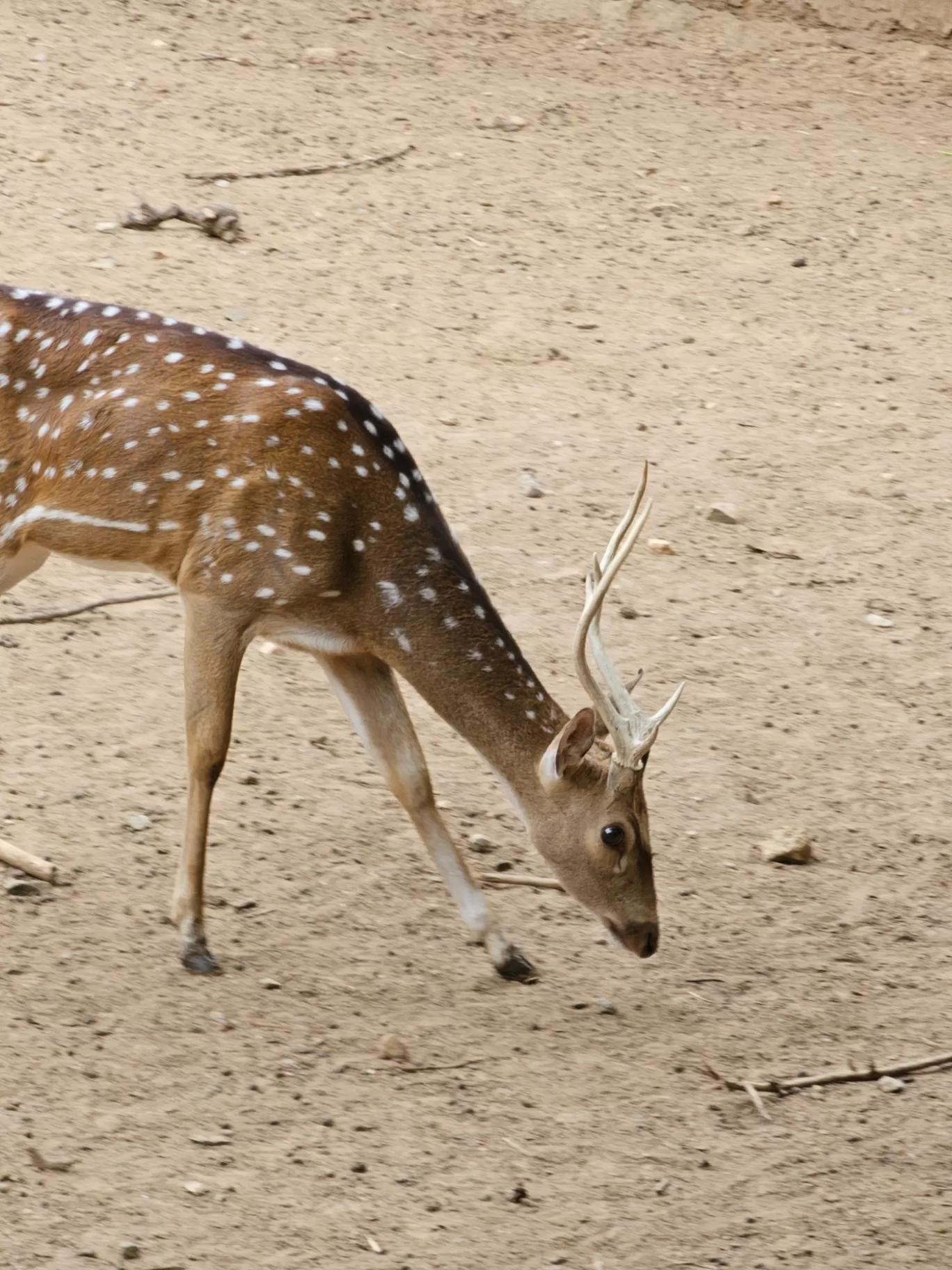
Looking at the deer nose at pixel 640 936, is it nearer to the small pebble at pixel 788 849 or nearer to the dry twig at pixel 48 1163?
the small pebble at pixel 788 849

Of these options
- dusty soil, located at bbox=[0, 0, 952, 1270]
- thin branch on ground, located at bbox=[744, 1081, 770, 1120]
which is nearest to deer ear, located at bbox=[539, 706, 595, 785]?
dusty soil, located at bbox=[0, 0, 952, 1270]

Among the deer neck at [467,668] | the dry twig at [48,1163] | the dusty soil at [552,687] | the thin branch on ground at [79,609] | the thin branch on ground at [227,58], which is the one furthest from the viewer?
the thin branch on ground at [227,58]

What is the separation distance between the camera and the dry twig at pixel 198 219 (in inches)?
339

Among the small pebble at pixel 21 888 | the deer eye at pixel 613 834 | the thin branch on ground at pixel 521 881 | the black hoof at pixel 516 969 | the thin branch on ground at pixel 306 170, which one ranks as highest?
the deer eye at pixel 613 834

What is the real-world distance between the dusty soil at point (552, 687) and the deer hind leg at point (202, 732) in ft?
0.43

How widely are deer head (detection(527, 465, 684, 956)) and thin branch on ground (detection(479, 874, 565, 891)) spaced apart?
0.49 metres

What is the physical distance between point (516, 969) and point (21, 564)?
1.75 m

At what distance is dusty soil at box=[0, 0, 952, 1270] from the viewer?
4.09 m

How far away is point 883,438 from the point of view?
26.5ft

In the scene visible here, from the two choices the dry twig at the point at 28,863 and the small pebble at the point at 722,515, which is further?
the small pebble at the point at 722,515

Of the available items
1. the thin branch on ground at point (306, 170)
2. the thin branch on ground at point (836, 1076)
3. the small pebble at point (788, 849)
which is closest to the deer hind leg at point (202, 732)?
the thin branch on ground at point (836, 1076)

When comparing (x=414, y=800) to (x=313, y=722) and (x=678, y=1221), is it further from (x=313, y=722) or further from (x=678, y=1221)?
(x=678, y=1221)

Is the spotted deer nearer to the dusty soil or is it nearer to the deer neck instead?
the deer neck

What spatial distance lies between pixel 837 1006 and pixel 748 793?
1.02m
